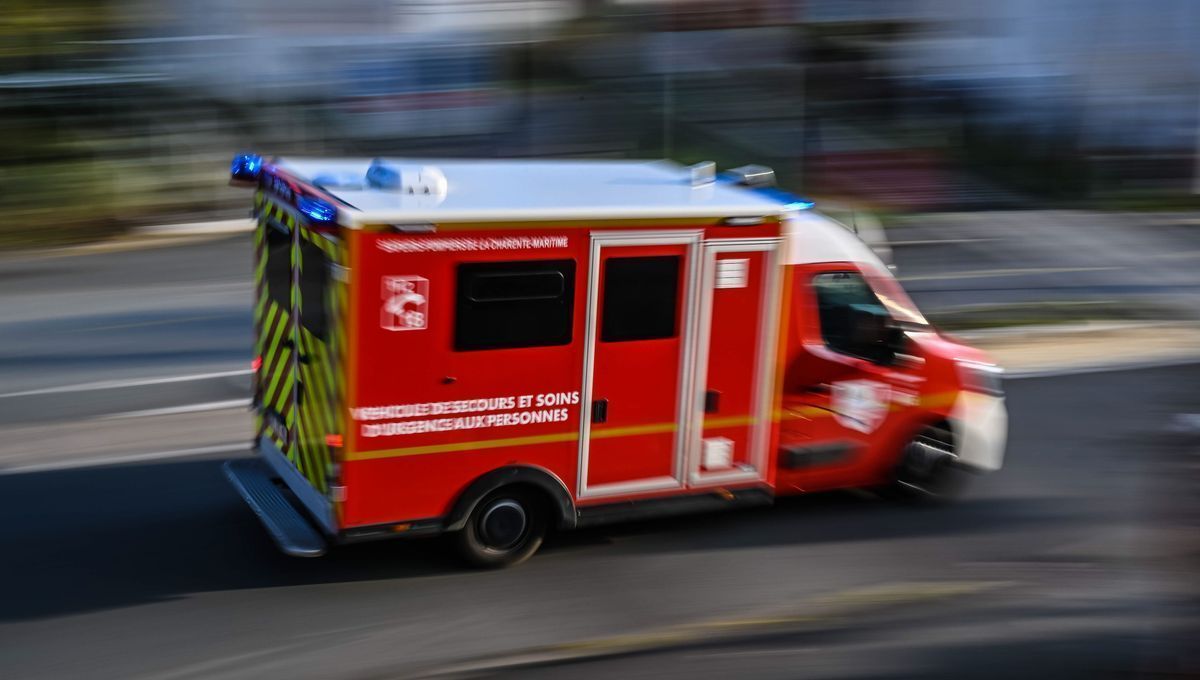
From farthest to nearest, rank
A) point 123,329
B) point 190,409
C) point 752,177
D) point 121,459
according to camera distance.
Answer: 1. point 123,329
2. point 190,409
3. point 121,459
4. point 752,177

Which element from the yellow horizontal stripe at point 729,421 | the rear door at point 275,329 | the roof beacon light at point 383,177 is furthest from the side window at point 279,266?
the yellow horizontal stripe at point 729,421

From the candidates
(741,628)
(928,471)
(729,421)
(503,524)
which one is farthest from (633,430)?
(928,471)

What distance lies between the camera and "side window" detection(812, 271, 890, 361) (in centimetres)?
801

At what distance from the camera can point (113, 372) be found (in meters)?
11.4

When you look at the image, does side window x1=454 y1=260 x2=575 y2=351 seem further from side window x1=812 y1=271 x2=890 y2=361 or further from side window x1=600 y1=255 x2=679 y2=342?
side window x1=812 y1=271 x2=890 y2=361

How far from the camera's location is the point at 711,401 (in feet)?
24.5

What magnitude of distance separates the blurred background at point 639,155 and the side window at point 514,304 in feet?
4.58

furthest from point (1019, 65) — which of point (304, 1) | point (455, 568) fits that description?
point (455, 568)

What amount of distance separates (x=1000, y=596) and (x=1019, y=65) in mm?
21775

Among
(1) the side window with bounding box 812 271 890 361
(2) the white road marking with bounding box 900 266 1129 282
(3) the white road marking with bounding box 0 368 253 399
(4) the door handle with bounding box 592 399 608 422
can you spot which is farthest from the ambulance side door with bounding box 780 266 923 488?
(2) the white road marking with bounding box 900 266 1129 282

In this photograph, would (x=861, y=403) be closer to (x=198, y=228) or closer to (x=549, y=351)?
(x=549, y=351)

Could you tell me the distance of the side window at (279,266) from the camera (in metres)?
7.31

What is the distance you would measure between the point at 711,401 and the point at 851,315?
123 centimetres

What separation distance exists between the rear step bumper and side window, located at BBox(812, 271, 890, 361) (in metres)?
3.32
